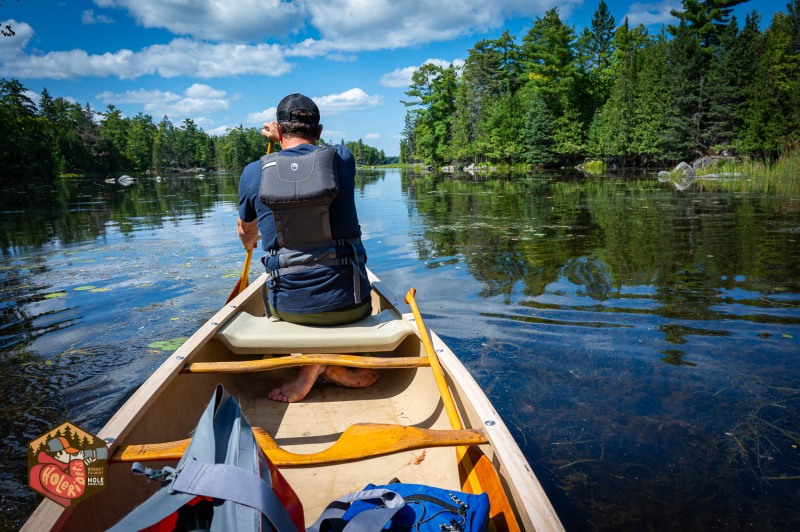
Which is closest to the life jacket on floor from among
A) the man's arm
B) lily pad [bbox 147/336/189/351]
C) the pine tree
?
the man's arm

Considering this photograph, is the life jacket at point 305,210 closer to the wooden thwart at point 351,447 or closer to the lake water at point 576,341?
the wooden thwart at point 351,447

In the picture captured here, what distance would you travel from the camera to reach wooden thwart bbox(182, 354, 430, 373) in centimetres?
254

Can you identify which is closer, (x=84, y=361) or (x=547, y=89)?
(x=84, y=361)

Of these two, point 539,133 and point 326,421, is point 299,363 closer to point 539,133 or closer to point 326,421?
point 326,421

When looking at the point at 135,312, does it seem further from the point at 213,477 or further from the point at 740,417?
the point at 740,417

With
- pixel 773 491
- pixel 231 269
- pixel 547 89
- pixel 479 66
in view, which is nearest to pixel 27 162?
pixel 479 66

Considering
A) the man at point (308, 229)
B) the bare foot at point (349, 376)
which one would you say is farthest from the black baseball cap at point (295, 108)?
the bare foot at point (349, 376)

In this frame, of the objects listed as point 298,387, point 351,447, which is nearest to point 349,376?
point 298,387

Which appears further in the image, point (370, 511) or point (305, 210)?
point (305, 210)

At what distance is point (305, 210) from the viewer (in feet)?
9.55

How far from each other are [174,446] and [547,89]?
161 ft

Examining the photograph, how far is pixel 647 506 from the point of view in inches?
89.0

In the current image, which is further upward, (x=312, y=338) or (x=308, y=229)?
(x=308, y=229)

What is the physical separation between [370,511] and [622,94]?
4610cm
